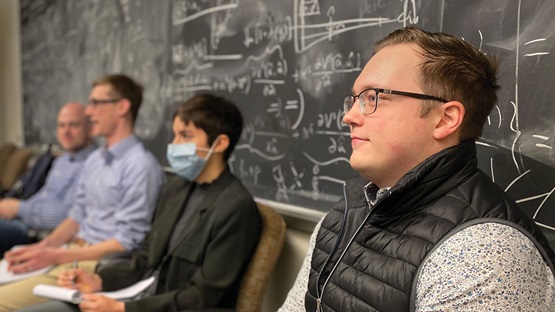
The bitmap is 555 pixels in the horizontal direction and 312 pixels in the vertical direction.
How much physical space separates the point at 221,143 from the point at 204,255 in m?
0.47

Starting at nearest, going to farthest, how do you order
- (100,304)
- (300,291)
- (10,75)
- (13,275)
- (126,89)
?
(300,291)
(100,304)
(13,275)
(126,89)
(10,75)

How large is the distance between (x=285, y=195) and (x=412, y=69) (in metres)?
1.39

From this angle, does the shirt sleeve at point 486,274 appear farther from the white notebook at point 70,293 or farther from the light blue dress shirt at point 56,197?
the light blue dress shirt at point 56,197

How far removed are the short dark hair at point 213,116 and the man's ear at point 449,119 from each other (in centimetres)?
121

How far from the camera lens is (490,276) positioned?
1.03 meters

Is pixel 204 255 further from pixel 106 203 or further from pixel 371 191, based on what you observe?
pixel 106 203

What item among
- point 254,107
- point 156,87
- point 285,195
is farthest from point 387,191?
point 156,87

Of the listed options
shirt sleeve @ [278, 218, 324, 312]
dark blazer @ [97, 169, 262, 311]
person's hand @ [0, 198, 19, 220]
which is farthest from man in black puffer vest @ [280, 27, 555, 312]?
person's hand @ [0, 198, 19, 220]

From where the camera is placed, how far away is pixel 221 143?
7.50 feet

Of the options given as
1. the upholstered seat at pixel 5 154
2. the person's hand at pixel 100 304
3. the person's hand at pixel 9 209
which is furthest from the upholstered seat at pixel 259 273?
the upholstered seat at pixel 5 154

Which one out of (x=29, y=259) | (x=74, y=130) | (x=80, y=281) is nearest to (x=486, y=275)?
(x=80, y=281)

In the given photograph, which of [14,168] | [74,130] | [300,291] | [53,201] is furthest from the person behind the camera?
[14,168]

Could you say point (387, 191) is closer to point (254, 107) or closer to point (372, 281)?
point (372, 281)

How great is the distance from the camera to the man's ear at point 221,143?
7.49 ft
